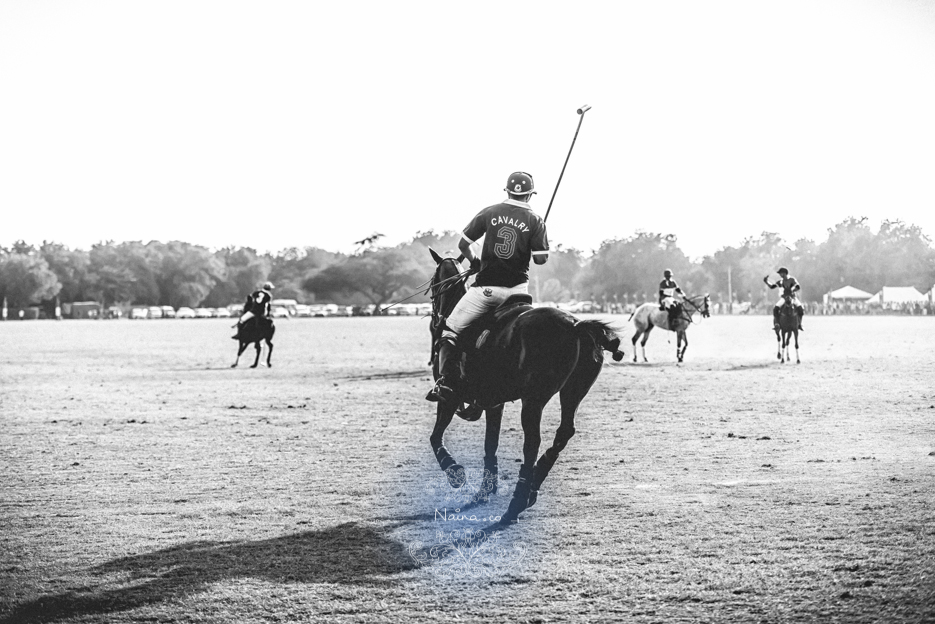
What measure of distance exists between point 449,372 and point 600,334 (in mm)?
1308

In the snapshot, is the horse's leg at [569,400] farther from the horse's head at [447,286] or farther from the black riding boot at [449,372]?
the horse's head at [447,286]

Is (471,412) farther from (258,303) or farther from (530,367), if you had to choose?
(258,303)

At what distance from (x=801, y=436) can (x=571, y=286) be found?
153 metres

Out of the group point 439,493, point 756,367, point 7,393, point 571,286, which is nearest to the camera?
point 439,493

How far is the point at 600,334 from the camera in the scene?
26.2ft

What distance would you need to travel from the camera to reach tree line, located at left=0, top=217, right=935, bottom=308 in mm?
133500

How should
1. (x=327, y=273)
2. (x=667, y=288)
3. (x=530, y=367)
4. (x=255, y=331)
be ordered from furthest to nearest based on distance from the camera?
1. (x=327, y=273)
2. (x=667, y=288)
3. (x=255, y=331)
4. (x=530, y=367)

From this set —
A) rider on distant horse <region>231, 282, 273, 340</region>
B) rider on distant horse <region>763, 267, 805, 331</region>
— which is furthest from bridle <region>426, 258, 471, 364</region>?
rider on distant horse <region>231, 282, 273, 340</region>

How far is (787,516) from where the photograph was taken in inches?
318

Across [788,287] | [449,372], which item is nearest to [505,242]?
[449,372]

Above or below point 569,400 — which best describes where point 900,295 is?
above

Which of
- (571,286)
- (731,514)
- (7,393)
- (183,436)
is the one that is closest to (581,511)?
(731,514)

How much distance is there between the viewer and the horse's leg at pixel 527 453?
7.81m

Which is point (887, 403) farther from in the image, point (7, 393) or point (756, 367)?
point (7, 393)
